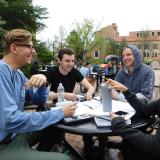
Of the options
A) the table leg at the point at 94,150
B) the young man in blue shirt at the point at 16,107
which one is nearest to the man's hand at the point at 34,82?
the young man in blue shirt at the point at 16,107

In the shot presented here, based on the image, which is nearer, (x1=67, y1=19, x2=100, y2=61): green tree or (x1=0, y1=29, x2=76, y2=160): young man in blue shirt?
(x1=0, y1=29, x2=76, y2=160): young man in blue shirt

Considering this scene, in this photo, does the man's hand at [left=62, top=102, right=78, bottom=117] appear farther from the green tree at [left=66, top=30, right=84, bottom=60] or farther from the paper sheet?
the green tree at [left=66, top=30, right=84, bottom=60]

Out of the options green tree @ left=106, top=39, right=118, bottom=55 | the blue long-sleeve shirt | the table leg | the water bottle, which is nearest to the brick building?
green tree @ left=106, top=39, right=118, bottom=55

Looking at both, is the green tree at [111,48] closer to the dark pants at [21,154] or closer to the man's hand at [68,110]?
the man's hand at [68,110]

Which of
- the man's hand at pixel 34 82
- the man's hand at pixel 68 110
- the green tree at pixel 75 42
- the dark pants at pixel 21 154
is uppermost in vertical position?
the green tree at pixel 75 42

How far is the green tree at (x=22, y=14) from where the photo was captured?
40.7 feet

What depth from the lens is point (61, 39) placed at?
45.6 meters

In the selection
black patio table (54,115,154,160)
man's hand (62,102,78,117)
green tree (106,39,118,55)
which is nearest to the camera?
black patio table (54,115,154,160)

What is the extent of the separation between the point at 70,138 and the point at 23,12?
30.8 ft

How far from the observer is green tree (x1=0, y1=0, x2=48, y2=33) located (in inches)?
488

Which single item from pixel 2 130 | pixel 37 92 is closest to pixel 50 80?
pixel 37 92

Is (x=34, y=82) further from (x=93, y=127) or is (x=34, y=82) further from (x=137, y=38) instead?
(x=137, y=38)

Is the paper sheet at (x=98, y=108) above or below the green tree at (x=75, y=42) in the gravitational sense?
below

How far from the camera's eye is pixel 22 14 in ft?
42.4
